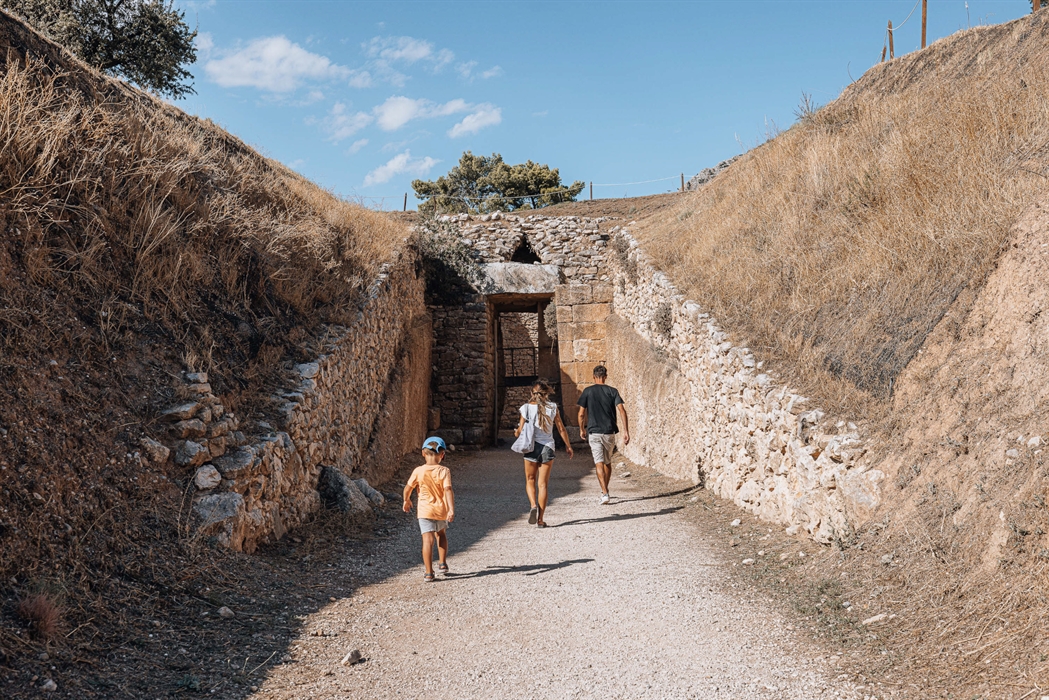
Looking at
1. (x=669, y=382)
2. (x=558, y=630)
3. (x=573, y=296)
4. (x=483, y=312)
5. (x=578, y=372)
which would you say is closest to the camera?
(x=558, y=630)

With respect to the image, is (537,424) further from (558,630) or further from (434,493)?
(558,630)

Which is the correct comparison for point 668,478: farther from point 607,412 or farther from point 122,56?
point 122,56

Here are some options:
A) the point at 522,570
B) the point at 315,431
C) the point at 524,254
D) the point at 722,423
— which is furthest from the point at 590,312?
the point at 522,570

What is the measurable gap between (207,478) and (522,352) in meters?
20.6

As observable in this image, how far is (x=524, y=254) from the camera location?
1880cm

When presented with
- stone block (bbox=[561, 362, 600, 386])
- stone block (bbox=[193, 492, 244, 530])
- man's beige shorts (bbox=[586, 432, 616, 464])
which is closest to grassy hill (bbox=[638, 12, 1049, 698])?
man's beige shorts (bbox=[586, 432, 616, 464])

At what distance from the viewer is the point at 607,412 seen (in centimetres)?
852

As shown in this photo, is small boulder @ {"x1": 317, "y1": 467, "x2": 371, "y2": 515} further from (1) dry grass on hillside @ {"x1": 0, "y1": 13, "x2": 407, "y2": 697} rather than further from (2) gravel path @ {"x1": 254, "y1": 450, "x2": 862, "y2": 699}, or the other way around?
(1) dry grass on hillside @ {"x1": 0, "y1": 13, "x2": 407, "y2": 697}

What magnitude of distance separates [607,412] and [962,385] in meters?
4.21

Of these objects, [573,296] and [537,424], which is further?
[573,296]

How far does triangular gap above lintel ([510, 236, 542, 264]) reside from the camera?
58.3 ft

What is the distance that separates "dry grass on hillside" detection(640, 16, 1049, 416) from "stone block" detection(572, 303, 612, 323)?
416cm

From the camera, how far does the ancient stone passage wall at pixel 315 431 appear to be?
528cm

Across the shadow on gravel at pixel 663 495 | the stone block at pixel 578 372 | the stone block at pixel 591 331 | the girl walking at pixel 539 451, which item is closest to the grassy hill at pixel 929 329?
the shadow on gravel at pixel 663 495
